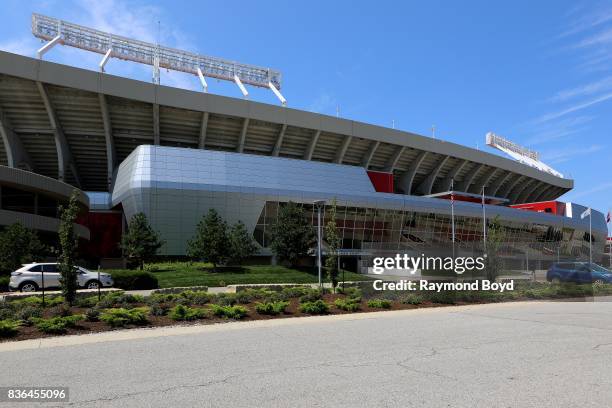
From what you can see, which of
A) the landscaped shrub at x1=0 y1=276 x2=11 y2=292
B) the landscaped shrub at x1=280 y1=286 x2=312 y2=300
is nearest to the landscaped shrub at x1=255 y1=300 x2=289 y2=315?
the landscaped shrub at x1=280 y1=286 x2=312 y2=300

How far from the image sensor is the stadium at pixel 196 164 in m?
42.9

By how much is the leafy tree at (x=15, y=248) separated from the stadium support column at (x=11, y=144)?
28.2 m

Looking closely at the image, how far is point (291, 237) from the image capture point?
3841 cm

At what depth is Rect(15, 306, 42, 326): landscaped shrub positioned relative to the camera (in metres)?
12.6

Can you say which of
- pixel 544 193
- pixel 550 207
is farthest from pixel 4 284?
pixel 544 193

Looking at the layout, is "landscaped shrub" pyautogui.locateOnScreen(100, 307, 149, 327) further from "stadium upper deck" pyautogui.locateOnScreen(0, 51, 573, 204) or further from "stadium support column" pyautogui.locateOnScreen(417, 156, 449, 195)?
"stadium support column" pyautogui.locateOnScreen(417, 156, 449, 195)

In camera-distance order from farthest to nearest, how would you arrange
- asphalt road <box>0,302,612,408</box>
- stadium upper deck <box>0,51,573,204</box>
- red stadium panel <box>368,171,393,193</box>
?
red stadium panel <box>368,171,393,193</box> → stadium upper deck <box>0,51,573,204</box> → asphalt road <box>0,302,612,408</box>

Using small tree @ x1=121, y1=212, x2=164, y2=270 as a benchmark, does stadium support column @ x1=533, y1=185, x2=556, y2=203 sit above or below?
above

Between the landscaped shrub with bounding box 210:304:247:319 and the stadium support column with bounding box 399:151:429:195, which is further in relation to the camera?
the stadium support column with bounding box 399:151:429:195

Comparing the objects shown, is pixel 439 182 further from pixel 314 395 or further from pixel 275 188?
pixel 314 395

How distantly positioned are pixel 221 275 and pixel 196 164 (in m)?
15.1

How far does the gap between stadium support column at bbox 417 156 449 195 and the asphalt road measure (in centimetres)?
6464

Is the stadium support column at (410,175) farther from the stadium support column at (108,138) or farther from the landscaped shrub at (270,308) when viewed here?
the landscaped shrub at (270,308)

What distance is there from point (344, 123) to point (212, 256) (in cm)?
3361
